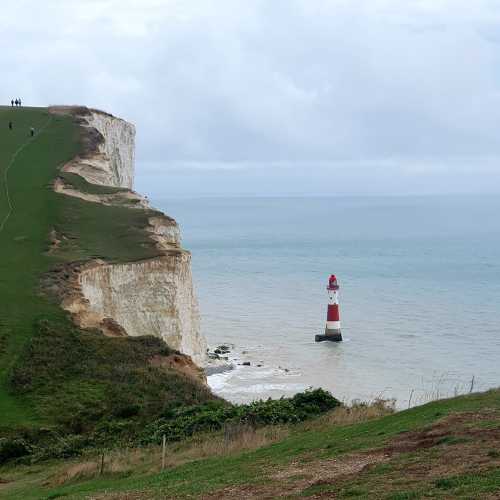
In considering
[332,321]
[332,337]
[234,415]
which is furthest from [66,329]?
[332,321]

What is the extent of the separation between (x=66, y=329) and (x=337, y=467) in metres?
18.1

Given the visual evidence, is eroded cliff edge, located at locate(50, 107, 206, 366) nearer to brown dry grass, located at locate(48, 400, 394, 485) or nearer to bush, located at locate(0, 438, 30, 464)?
bush, located at locate(0, 438, 30, 464)

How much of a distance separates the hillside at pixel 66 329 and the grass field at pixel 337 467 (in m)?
4.82

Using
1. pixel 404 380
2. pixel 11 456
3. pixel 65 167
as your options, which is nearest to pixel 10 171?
pixel 65 167

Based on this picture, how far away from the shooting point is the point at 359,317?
69500mm

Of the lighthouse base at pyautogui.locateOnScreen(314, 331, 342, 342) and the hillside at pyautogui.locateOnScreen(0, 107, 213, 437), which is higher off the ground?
the hillside at pyautogui.locateOnScreen(0, 107, 213, 437)

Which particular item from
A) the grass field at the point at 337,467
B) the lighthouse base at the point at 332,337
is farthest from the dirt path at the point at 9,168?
the grass field at the point at 337,467

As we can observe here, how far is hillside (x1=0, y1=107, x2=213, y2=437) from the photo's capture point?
26891 mm

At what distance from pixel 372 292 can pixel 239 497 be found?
234ft

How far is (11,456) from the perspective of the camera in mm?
23750

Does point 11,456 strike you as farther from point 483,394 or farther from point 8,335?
point 483,394

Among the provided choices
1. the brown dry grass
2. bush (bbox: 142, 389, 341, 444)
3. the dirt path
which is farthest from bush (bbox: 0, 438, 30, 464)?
the dirt path

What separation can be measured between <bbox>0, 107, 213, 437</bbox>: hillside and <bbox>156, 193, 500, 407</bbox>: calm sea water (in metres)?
9.09

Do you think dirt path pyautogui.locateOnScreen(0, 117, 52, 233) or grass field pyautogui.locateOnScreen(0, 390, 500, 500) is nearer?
grass field pyautogui.locateOnScreen(0, 390, 500, 500)
